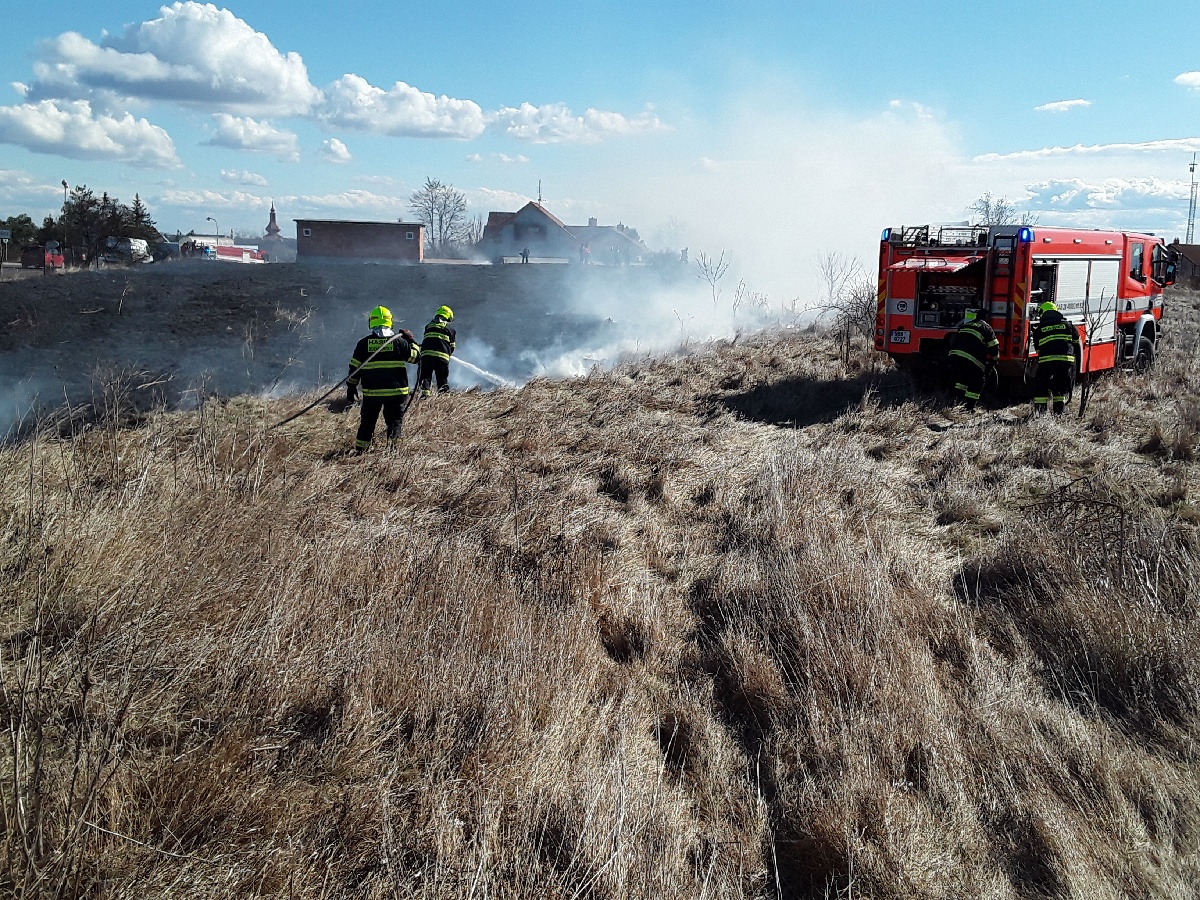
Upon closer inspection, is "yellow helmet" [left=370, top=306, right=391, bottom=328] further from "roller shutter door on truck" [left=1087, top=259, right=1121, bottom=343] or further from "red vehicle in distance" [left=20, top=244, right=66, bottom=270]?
"red vehicle in distance" [left=20, top=244, right=66, bottom=270]

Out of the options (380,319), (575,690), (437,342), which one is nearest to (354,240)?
(437,342)

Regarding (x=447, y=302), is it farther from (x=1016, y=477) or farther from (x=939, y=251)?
(x=1016, y=477)

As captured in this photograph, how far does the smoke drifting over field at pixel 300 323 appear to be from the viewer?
15.8 meters

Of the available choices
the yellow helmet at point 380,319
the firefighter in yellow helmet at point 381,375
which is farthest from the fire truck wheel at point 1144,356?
the yellow helmet at point 380,319

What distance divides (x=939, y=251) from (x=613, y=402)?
4928 millimetres

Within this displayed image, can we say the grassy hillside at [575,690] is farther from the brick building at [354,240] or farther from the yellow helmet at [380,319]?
the brick building at [354,240]

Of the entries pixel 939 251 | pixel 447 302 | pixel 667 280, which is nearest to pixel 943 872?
pixel 939 251

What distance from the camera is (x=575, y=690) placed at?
12.8 ft

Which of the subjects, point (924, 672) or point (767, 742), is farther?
point (924, 672)

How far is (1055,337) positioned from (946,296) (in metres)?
1.65

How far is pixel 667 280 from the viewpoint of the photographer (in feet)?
116

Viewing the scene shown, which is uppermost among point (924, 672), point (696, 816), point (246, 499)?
point (246, 499)

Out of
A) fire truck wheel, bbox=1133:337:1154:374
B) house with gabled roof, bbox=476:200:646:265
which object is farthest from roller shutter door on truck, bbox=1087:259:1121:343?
house with gabled roof, bbox=476:200:646:265

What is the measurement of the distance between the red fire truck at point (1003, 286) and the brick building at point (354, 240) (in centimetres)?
3972
